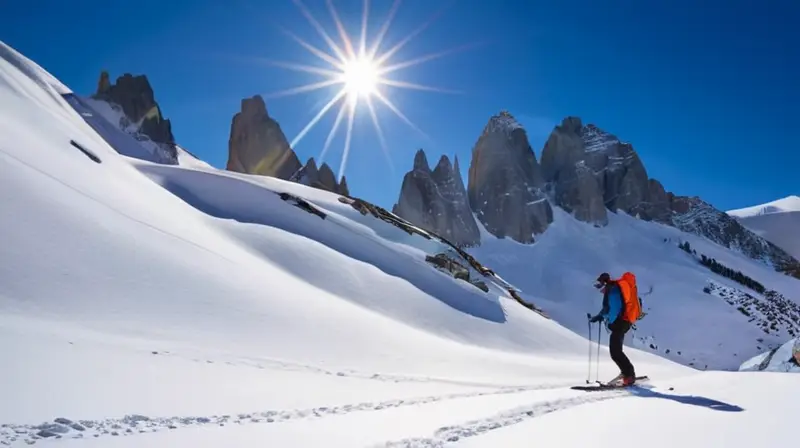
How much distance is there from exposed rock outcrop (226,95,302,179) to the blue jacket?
2978 inches

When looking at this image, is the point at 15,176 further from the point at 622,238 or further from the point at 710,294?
the point at 622,238

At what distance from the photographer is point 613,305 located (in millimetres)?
9273

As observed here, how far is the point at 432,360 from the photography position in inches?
502

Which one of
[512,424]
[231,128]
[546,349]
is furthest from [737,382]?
[231,128]

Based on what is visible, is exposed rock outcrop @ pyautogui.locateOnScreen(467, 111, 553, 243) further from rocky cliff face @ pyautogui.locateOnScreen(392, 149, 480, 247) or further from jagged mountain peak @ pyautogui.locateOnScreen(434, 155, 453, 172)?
jagged mountain peak @ pyautogui.locateOnScreen(434, 155, 453, 172)

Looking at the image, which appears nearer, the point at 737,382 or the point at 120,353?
the point at 120,353

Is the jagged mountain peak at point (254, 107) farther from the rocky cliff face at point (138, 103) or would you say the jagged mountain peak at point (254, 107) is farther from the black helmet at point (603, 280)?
the black helmet at point (603, 280)

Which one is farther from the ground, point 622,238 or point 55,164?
point 622,238

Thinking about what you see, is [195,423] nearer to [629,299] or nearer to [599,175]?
[629,299]

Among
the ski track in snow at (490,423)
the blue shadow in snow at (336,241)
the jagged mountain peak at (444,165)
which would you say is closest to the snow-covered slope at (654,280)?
the jagged mountain peak at (444,165)

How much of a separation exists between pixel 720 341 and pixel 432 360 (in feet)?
232

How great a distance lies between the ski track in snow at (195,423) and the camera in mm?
3975

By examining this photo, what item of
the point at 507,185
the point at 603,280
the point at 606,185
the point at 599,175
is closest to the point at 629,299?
the point at 603,280

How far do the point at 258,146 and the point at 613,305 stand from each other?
266ft
